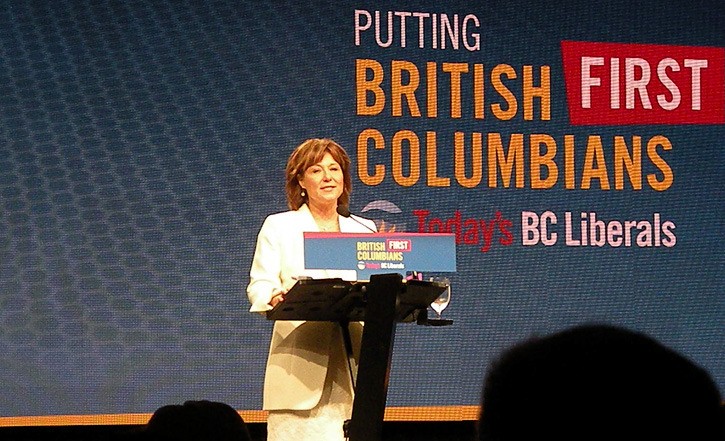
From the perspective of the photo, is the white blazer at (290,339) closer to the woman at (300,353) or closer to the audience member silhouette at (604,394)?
the woman at (300,353)

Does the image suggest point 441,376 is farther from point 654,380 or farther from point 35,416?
point 654,380

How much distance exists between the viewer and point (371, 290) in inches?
115

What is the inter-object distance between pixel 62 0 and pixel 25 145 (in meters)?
0.63

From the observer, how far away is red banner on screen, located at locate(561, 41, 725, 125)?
16.5ft

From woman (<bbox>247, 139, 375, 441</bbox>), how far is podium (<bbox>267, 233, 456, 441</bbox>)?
0.36 m

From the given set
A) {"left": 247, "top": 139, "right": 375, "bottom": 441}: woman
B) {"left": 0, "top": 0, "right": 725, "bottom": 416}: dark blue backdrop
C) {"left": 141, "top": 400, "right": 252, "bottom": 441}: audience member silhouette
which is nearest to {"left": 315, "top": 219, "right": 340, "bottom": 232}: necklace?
{"left": 247, "top": 139, "right": 375, "bottom": 441}: woman

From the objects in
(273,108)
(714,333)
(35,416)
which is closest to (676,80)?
(714,333)

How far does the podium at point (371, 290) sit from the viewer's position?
2.86m

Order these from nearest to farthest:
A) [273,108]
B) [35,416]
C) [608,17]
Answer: [35,416], [273,108], [608,17]

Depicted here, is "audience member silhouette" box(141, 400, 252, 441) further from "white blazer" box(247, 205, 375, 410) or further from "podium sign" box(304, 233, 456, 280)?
"white blazer" box(247, 205, 375, 410)

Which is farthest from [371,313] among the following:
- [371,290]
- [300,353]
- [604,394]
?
[604,394]

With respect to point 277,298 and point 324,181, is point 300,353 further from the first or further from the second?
point 324,181

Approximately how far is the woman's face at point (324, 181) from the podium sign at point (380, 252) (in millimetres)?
668

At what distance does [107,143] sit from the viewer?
14.9 feet
